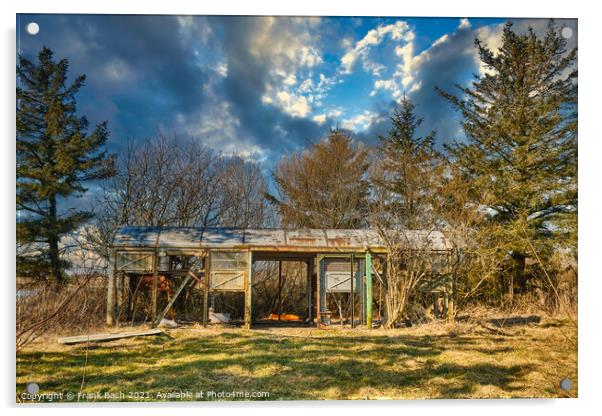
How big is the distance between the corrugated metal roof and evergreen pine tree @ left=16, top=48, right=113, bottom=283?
2680 millimetres

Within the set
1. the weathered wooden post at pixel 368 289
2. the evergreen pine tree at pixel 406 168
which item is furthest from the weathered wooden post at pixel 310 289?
the evergreen pine tree at pixel 406 168

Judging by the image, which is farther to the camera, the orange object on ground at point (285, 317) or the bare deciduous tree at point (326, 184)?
the bare deciduous tree at point (326, 184)

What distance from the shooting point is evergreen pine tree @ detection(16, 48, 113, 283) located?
21.7 feet

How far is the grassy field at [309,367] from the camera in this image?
6316mm

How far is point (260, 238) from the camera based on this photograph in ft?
38.0

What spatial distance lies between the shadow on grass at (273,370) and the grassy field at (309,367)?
15 mm

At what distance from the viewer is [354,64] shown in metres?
7.77

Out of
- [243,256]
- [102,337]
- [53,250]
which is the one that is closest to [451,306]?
[243,256]

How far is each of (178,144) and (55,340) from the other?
816 cm

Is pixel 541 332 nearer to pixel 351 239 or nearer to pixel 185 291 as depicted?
pixel 351 239

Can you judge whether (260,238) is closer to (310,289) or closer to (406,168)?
(310,289)

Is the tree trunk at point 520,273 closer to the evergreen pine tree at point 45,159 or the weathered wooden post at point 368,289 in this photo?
the weathered wooden post at point 368,289

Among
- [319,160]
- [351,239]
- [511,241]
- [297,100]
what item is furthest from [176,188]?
[511,241]

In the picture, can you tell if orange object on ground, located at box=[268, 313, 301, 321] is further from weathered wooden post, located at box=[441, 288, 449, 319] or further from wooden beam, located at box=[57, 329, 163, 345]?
wooden beam, located at box=[57, 329, 163, 345]
